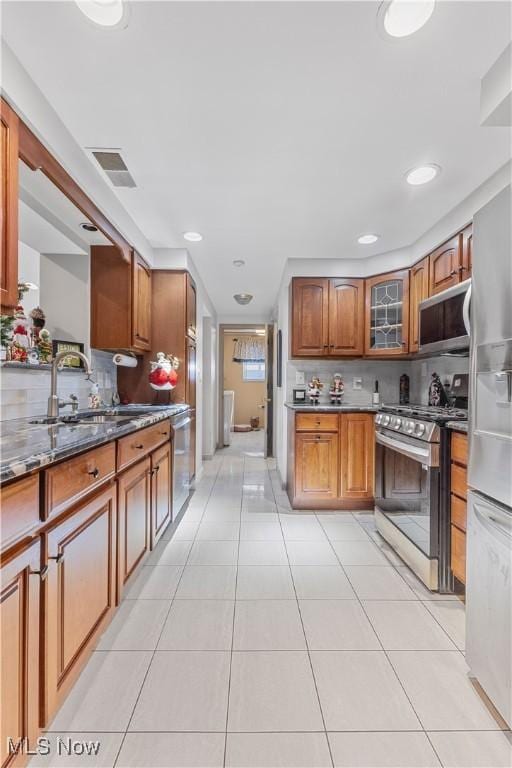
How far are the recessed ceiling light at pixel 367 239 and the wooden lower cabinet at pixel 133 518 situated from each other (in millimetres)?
2456

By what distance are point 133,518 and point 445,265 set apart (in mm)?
2722

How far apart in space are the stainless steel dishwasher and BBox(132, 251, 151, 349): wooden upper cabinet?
28.5 inches

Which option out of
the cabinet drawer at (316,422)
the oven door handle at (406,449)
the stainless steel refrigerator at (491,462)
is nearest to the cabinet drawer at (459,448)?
the oven door handle at (406,449)

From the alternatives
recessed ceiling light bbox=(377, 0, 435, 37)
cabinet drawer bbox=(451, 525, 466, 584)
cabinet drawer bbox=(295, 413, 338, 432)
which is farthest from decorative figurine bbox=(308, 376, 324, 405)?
recessed ceiling light bbox=(377, 0, 435, 37)

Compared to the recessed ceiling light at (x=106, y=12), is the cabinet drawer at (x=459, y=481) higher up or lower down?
lower down

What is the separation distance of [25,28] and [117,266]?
1667 mm

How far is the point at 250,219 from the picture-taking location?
2783mm

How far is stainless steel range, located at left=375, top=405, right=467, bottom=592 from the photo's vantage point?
2.00 m

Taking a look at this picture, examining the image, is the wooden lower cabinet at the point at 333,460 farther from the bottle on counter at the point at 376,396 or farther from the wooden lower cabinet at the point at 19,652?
the wooden lower cabinet at the point at 19,652

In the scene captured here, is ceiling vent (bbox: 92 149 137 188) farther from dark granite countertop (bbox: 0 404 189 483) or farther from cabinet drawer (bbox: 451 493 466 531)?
cabinet drawer (bbox: 451 493 466 531)

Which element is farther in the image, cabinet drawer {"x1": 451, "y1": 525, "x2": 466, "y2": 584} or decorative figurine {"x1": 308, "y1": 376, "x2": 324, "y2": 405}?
decorative figurine {"x1": 308, "y1": 376, "x2": 324, "y2": 405}

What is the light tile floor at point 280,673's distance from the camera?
113 cm

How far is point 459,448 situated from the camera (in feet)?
6.29

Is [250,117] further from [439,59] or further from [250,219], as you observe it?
[250,219]
